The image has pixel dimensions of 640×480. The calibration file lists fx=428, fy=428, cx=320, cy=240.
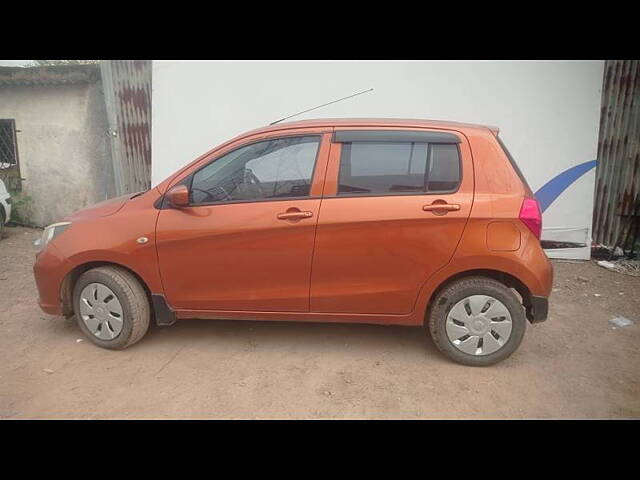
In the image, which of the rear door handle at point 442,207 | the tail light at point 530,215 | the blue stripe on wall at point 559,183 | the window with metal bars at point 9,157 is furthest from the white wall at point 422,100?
the rear door handle at point 442,207

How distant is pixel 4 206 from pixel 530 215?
7.16m

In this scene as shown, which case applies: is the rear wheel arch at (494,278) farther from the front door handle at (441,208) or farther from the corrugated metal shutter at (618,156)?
the corrugated metal shutter at (618,156)

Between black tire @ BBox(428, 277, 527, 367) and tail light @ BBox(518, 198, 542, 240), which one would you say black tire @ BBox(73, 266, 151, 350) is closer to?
black tire @ BBox(428, 277, 527, 367)

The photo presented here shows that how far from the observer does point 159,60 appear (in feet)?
19.6

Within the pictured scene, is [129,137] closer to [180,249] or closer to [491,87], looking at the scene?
[180,249]

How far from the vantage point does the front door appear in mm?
3002

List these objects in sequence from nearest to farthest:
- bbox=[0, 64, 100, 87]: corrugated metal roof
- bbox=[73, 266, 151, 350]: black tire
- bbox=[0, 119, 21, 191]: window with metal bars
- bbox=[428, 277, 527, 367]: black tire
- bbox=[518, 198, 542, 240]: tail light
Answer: bbox=[518, 198, 542, 240]: tail light, bbox=[428, 277, 527, 367]: black tire, bbox=[73, 266, 151, 350]: black tire, bbox=[0, 64, 100, 87]: corrugated metal roof, bbox=[0, 119, 21, 191]: window with metal bars

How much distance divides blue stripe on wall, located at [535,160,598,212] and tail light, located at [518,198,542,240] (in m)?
3.03

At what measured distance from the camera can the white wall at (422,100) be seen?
5414 millimetres

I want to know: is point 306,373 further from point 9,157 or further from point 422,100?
point 9,157

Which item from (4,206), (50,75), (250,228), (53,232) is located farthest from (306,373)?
(50,75)

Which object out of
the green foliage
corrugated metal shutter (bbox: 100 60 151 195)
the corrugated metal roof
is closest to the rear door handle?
corrugated metal shutter (bbox: 100 60 151 195)

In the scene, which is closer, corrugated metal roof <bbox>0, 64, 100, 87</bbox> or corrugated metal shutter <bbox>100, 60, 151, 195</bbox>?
corrugated metal shutter <bbox>100, 60, 151, 195</bbox>

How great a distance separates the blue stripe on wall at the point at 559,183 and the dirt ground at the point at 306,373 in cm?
192
